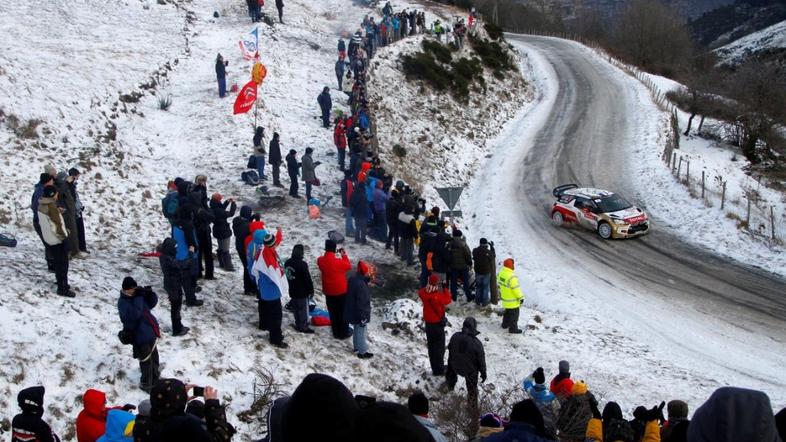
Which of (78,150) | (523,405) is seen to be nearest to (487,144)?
(78,150)

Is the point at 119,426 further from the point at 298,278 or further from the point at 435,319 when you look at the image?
the point at 435,319

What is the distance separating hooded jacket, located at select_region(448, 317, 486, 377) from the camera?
9789mm

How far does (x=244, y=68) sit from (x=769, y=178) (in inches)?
1004

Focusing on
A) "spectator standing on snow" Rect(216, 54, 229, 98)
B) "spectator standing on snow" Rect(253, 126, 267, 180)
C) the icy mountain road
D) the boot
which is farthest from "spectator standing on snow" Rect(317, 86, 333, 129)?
the boot

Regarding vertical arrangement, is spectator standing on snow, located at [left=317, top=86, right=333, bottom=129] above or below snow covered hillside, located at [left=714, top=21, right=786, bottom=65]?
below

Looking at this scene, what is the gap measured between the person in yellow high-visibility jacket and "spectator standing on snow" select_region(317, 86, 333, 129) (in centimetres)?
1312

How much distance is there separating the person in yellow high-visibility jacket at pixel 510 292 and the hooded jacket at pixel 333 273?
390 cm

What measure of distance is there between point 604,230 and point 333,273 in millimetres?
12004

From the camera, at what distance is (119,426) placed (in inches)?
248

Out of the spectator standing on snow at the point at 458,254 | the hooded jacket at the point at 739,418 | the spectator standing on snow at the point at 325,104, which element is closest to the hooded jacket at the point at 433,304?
the spectator standing on snow at the point at 458,254

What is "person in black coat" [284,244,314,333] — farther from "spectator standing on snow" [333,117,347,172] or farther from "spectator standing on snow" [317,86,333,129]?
"spectator standing on snow" [317,86,333,129]

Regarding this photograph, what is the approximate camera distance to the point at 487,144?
32.0 m

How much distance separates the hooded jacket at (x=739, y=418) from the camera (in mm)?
3516

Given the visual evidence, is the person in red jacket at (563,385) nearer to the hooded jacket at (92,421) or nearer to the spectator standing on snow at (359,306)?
the spectator standing on snow at (359,306)
